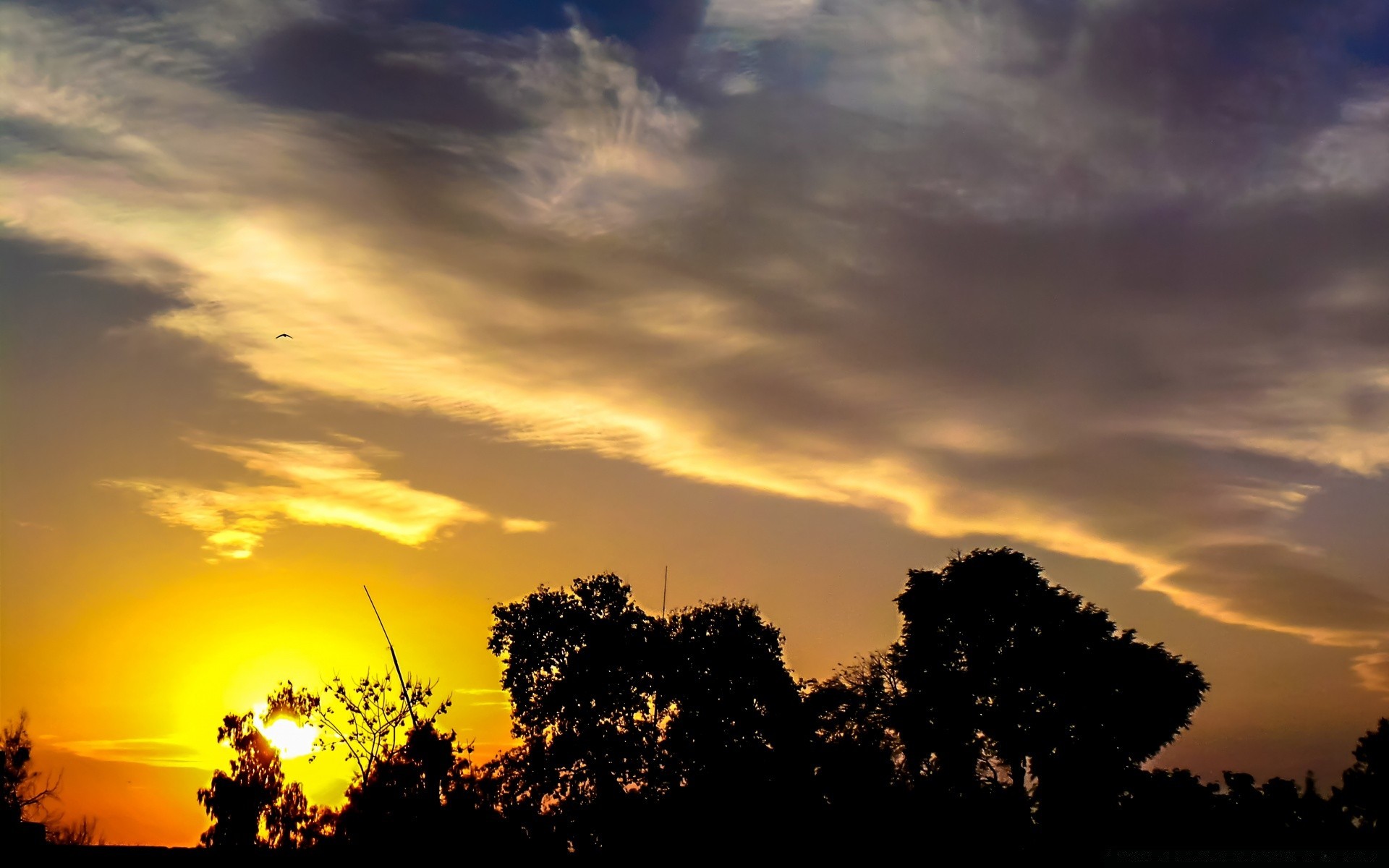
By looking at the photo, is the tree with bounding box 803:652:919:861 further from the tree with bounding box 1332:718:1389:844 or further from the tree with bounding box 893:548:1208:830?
the tree with bounding box 1332:718:1389:844

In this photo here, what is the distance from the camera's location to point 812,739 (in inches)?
2805

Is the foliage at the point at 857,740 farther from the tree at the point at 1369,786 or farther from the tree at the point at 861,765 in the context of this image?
the tree at the point at 1369,786

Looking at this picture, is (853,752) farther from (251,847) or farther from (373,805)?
(251,847)

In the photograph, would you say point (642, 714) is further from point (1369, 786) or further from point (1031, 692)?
point (1369, 786)

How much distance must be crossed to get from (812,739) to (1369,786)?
45.1 m

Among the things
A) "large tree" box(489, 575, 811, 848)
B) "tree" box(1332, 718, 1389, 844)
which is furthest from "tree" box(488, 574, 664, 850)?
"tree" box(1332, 718, 1389, 844)

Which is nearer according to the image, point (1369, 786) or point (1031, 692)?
point (1031, 692)

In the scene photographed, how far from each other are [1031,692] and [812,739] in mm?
13636

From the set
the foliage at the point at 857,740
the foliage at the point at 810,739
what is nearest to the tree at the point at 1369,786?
the foliage at the point at 810,739

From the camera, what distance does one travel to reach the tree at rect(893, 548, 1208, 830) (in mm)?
66438

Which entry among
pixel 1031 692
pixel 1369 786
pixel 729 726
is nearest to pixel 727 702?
pixel 729 726

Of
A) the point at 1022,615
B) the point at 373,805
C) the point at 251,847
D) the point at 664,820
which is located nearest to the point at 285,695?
the point at 373,805

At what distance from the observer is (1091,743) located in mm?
66625

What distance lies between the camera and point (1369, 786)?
84438 millimetres
